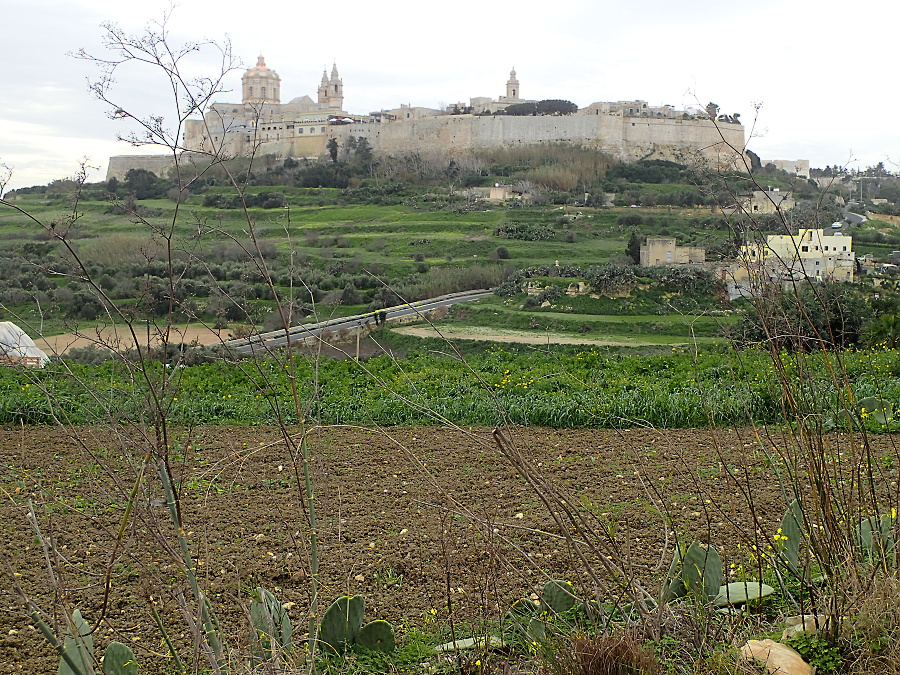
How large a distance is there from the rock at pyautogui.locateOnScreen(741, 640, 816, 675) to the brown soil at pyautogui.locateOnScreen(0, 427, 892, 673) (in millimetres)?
256

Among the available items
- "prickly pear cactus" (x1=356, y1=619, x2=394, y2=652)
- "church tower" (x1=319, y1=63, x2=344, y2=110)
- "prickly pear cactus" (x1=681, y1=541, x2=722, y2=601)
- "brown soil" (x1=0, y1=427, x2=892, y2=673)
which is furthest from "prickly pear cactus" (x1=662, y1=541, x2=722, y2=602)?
"church tower" (x1=319, y1=63, x2=344, y2=110)

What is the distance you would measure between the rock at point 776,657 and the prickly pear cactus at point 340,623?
0.98 meters

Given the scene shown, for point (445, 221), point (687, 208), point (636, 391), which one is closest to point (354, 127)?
point (445, 221)

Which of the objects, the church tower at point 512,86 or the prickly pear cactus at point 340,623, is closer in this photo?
the prickly pear cactus at point 340,623

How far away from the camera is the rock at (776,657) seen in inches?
66.9

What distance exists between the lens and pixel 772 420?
16.1ft

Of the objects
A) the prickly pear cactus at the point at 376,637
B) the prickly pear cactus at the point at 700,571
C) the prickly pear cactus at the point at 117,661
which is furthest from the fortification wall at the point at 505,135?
the prickly pear cactus at the point at 117,661

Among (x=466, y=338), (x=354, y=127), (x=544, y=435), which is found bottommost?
(x=466, y=338)

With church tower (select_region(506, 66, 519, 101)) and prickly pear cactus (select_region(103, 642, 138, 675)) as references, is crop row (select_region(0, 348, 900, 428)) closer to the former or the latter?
prickly pear cactus (select_region(103, 642, 138, 675))

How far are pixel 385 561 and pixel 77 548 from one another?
48.1 inches

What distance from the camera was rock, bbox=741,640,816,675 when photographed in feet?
5.58

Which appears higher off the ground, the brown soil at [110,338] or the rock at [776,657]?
the brown soil at [110,338]

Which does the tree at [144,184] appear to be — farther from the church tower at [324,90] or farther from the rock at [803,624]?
the rock at [803,624]

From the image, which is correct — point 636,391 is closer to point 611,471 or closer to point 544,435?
point 544,435
